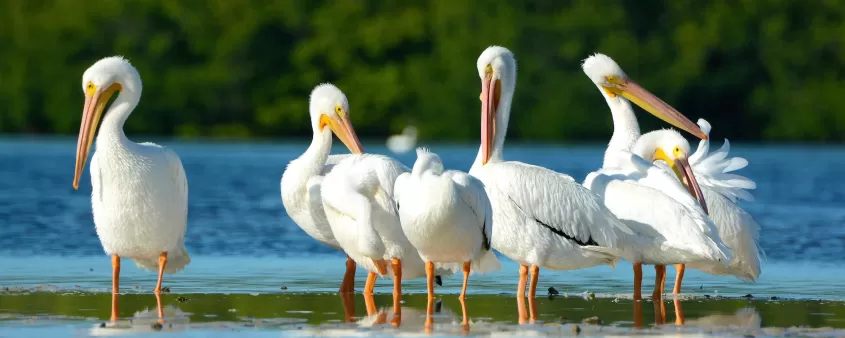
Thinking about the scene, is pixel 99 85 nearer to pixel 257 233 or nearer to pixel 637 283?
pixel 637 283

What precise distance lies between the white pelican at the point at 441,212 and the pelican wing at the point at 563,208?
0.95ft

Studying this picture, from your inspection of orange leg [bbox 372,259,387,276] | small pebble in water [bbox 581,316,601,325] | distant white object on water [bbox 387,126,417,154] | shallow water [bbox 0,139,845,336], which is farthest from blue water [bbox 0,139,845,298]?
distant white object on water [bbox 387,126,417,154]

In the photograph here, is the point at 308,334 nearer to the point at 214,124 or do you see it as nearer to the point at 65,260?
the point at 65,260

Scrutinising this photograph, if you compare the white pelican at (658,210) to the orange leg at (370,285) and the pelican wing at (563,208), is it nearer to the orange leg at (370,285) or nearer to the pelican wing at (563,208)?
the pelican wing at (563,208)

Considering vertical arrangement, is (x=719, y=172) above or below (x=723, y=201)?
above

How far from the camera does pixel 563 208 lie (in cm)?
944

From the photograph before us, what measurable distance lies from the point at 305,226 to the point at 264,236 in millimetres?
4650

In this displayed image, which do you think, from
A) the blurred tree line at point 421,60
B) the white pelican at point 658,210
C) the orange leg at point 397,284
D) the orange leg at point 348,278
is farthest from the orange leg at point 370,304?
the blurred tree line at point 421,60

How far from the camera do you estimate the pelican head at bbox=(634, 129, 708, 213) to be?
1037cm

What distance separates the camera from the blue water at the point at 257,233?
36.7 ft

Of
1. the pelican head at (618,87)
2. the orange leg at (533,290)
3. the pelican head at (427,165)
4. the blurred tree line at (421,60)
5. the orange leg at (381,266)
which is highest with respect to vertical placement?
the blurred tree line at (421,60)

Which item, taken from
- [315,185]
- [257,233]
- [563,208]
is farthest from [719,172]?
[257,233]

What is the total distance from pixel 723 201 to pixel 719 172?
44 cm

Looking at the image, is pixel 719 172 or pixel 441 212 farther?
pixel 719 172
